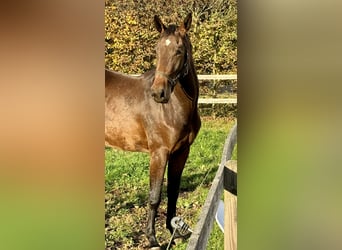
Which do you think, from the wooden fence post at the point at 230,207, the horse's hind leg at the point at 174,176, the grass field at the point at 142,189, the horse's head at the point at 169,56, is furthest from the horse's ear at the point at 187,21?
the wooden fence post at the point at 230,207

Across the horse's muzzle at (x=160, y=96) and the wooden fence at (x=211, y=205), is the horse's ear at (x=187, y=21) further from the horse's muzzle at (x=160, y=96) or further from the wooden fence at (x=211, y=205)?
the wooden fence at (x=211, y=205)

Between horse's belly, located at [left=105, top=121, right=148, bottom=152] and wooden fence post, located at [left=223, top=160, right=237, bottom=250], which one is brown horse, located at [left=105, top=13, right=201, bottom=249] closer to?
horse's belly, located at [left=105, top=121, right=148, bottom=152]

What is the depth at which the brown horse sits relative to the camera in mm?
2119

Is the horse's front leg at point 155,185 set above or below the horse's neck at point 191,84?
below

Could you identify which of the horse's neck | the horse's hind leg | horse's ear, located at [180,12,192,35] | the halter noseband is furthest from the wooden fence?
horse's ear, located at [180,12,192,35]

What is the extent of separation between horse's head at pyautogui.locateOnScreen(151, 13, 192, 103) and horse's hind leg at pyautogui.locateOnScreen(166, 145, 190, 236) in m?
0.29

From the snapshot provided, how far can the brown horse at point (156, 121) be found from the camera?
212 cm

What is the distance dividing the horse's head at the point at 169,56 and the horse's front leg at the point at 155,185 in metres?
0.30

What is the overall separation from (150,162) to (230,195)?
44 centimetres

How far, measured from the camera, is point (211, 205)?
214 cm

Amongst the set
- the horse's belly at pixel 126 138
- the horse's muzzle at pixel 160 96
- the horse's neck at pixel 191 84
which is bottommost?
the horse's belly at pixel 126 138

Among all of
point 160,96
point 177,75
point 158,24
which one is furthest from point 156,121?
point 158,24
